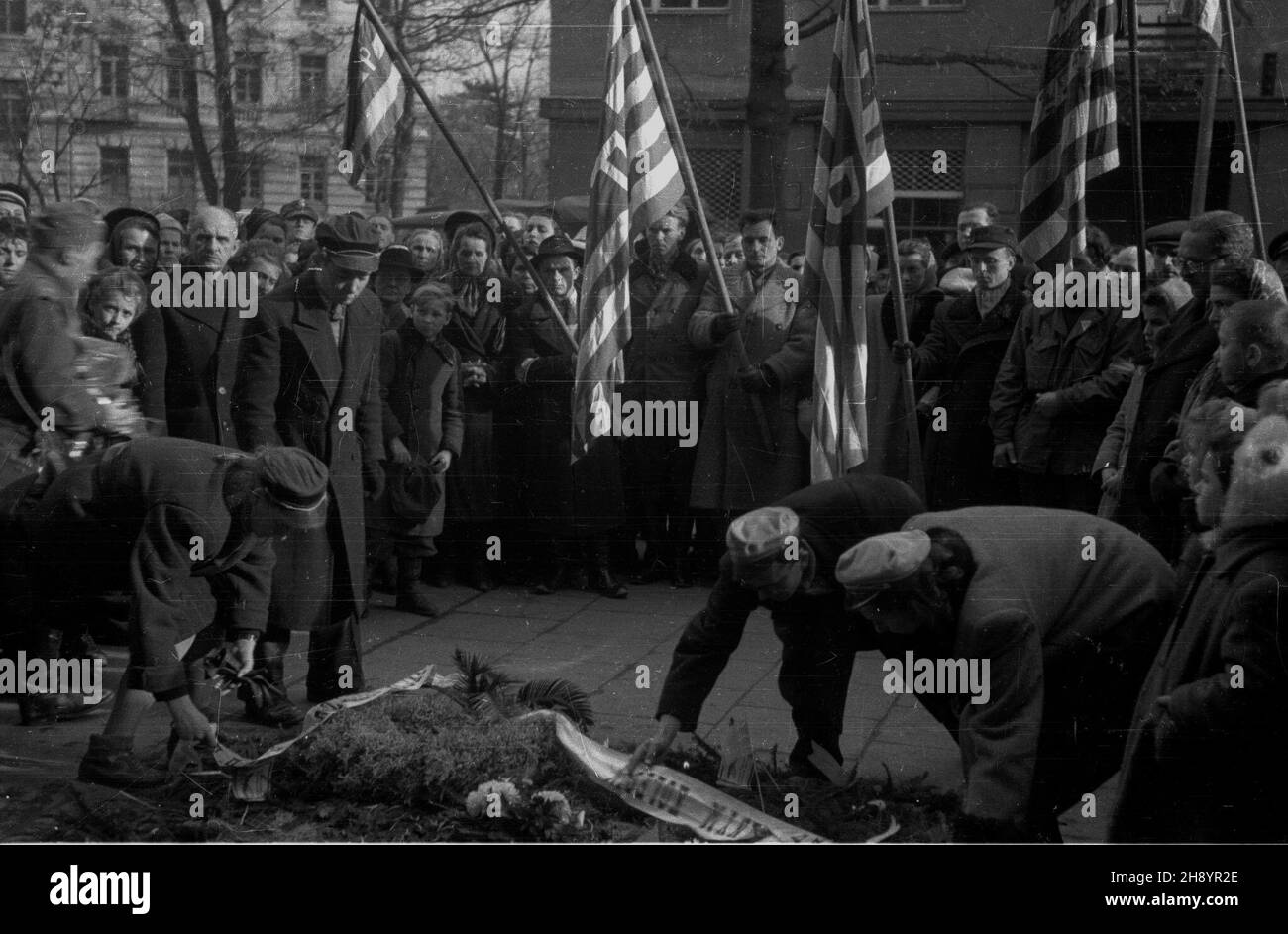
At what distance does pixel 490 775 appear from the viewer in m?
3.73

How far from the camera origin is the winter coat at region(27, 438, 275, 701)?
12.4ft

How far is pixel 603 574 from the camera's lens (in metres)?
3.80

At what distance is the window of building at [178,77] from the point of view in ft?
12.0

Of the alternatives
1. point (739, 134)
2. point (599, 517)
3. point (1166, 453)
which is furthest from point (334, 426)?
point (1166, 453)

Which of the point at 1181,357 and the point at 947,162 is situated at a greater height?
the point at 947,162

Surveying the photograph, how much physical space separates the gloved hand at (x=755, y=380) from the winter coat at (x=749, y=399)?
1 cm

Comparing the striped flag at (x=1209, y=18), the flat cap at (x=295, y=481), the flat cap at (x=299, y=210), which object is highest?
the striped flag at (x=1209, y=18)

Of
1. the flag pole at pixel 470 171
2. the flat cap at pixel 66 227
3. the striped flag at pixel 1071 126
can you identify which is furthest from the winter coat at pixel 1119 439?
the flat cap at pixel 66 227

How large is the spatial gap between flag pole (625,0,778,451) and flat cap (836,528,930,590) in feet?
1.23

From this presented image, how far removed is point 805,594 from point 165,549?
1608 mm

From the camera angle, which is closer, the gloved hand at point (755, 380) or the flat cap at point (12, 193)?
the flat cap at point (12, 193)

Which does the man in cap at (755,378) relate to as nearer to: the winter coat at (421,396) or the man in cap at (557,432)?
the man in cap at (557,432)

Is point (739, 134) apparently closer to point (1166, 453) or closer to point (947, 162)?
point (947, 162)
